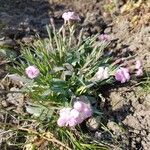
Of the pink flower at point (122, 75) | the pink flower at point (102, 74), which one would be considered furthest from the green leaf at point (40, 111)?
the pink flower at point (122, 75)

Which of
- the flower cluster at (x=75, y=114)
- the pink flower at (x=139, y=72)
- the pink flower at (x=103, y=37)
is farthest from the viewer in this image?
the pink flower at (x=103, y=37)

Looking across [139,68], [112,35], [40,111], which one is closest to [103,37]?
[112,35]

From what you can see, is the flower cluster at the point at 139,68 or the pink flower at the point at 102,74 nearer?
the pink flower at the point at 102,74

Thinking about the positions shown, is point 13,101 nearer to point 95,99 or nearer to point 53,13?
point 95,99

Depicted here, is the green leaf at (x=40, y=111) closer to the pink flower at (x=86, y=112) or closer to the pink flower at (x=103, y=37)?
the pink flower at (x=86, y=112)

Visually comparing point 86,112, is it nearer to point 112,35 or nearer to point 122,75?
point 122,75

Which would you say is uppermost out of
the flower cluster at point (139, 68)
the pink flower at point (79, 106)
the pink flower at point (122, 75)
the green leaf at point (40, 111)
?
the pink flower at point (79, 106)

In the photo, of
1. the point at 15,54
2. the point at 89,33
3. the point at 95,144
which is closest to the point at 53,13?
the point at 89,33

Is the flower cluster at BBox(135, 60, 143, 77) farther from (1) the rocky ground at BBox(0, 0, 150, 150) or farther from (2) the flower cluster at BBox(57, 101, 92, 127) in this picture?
(2) the flower cluster at BBox(57, 101, 92, 127)
